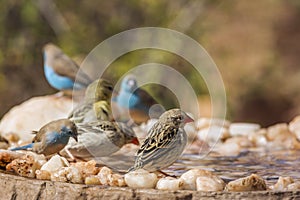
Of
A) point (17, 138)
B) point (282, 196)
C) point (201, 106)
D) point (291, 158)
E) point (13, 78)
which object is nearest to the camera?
point (282, 196)

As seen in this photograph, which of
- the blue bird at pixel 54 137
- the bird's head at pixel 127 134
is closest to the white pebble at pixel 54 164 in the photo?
the blue bird at pixel 54 137

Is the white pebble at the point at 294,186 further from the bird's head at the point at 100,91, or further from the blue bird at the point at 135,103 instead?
the blue bird at the point at 135,103

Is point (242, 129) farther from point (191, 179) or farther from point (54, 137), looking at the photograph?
point (191, 179)

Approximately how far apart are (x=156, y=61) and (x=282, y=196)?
5428 millimetres

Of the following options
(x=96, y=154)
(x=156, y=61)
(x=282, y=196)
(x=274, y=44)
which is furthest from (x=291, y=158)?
(x=274, y=44)

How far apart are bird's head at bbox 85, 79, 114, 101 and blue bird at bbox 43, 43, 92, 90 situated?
133 cm

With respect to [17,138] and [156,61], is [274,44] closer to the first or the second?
[156,61]

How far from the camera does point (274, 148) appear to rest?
478 centimetres

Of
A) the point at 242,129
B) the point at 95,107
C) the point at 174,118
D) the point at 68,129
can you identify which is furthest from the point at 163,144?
the point at 242,129

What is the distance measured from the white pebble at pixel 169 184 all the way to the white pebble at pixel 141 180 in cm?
3

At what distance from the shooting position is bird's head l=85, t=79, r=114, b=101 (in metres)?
4.71

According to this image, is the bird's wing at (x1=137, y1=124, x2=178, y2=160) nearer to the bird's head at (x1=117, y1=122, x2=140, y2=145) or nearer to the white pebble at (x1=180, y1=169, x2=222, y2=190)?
the white pebble at (x1=180, y1=169, x2=222, y2=190)

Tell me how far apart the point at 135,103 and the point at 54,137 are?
2.25m


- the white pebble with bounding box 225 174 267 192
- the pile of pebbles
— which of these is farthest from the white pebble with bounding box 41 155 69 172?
the white pebble with bounding box 225 174 267 192
